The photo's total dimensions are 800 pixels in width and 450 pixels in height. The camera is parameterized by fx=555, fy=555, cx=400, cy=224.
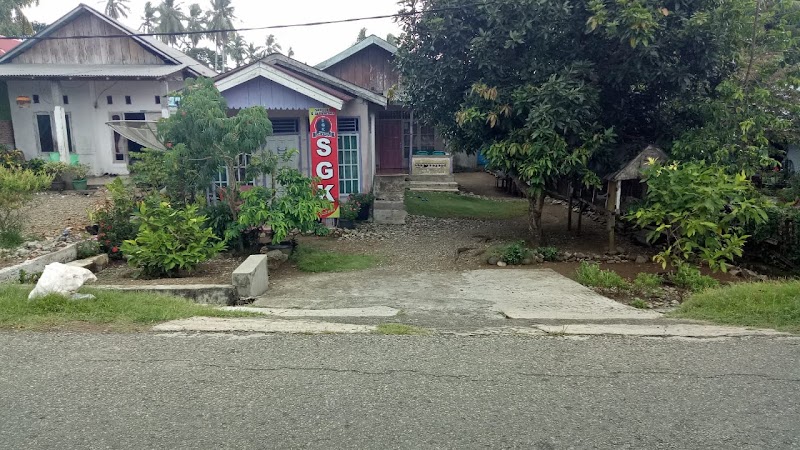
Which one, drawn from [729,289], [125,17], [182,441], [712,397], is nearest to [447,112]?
[729,289]

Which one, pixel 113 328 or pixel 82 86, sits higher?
pixel 82 86

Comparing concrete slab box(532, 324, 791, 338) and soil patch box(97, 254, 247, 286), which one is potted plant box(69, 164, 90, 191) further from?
concrete slab box(532, 324, 791, 338)

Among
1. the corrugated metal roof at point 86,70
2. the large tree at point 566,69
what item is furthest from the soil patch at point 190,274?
the corrugated metal roof at point 86,70

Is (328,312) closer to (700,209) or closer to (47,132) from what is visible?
(700,209)

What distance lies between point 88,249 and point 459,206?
10.4 m

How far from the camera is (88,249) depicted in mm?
9383

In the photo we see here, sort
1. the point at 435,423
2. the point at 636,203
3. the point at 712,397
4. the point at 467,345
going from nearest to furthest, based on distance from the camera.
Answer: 1. the point at 435,423
2. the point at 712,397
3. the point at 467,345
4. the point at 636,203

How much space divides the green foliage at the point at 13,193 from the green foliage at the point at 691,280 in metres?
10.0

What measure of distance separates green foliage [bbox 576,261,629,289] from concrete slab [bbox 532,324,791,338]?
90.4 inches

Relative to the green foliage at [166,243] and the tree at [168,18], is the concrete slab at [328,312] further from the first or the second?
the tree at [168,18]

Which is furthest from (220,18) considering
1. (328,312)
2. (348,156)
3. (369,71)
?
(328,312)

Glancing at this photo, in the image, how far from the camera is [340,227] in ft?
43.4

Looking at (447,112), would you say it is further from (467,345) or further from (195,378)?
(195,378)

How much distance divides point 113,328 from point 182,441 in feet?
7.96
